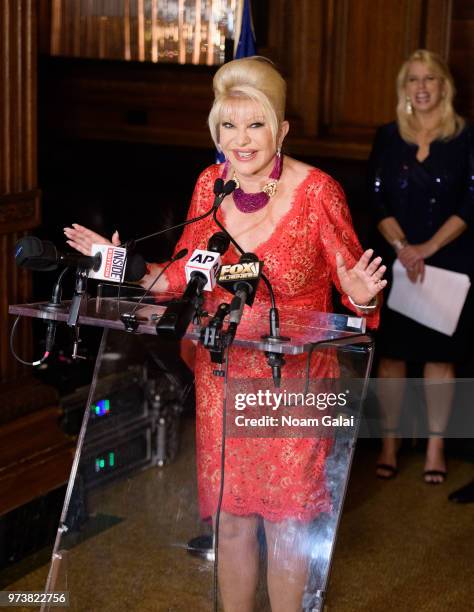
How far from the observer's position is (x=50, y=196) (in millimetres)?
5371

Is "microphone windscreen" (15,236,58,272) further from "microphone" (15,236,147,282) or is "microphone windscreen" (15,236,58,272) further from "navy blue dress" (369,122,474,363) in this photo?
"navy blue dress" (369,122,474,363)

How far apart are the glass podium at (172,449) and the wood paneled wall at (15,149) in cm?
120

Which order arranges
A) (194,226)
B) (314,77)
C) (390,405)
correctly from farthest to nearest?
(314,77)
(390,405)
(194,226)

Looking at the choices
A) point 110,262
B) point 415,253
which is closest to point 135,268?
point 110,262

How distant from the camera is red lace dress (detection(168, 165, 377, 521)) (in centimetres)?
232

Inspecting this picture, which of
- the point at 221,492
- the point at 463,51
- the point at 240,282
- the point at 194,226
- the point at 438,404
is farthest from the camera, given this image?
the point at 463,51

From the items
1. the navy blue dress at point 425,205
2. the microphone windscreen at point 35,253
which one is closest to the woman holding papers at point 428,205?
the navy blue dress at point 425,205

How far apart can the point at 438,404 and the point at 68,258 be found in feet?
8.45

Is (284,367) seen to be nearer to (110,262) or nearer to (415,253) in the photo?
(110,262)

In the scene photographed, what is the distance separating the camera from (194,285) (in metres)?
2.23

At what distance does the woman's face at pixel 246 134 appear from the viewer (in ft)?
8.26

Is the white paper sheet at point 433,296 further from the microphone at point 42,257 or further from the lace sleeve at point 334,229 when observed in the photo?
the microphone at point 42,257

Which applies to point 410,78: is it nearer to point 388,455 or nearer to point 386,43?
point 386,43

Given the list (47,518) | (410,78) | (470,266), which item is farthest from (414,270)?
(47,518)
